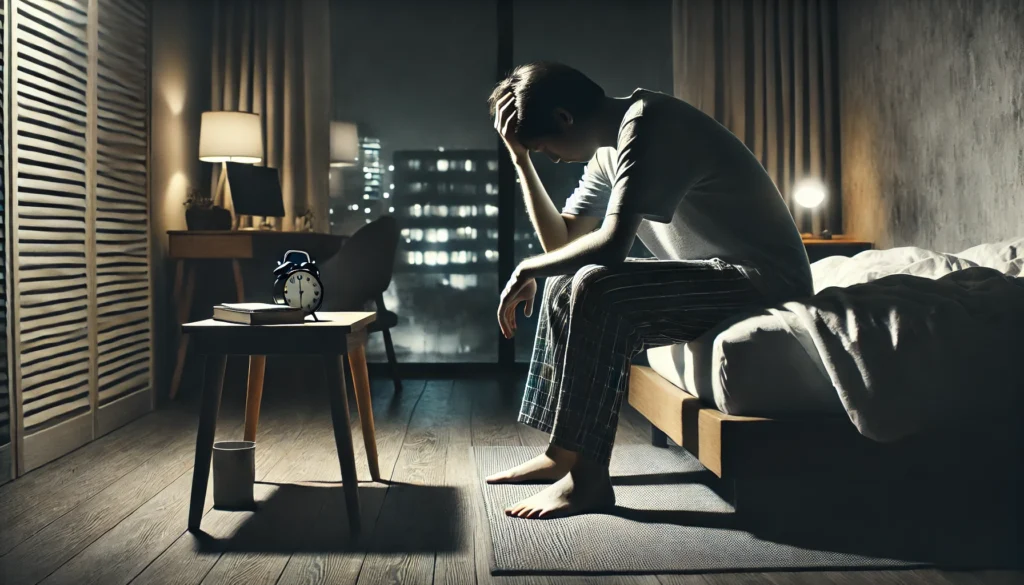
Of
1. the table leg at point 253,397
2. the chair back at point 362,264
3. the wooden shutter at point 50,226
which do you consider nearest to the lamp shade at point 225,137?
the chair back at point 362,264

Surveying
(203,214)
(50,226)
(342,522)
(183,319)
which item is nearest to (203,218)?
(203,214)

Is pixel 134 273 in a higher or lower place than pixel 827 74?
lower

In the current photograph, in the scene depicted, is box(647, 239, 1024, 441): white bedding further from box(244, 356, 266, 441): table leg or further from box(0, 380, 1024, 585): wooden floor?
box(244, 356, 266, 441): table leg

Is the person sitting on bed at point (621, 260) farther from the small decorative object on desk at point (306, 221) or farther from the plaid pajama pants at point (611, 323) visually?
the small decorative object on desk at point (306, 221)

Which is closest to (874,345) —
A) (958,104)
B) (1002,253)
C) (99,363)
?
(1002,253)

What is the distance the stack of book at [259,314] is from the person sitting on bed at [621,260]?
464mm

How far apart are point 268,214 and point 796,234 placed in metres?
2.79

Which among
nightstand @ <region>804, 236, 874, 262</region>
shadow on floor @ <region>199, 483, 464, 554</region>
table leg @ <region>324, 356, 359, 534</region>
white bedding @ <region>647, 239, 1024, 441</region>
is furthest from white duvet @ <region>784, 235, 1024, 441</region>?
nightstand @ <region>804, 236, 874, 262</region>

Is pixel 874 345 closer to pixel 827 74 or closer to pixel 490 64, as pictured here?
pixel 827 74

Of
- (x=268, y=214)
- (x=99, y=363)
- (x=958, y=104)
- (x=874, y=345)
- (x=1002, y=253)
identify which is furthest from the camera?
(x=268, y=214)

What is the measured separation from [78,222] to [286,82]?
1.93 meters

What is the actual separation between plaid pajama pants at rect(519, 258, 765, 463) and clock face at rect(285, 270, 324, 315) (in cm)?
52

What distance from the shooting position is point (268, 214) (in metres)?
4.16

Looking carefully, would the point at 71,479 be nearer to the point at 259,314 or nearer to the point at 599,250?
the point at 259,314
